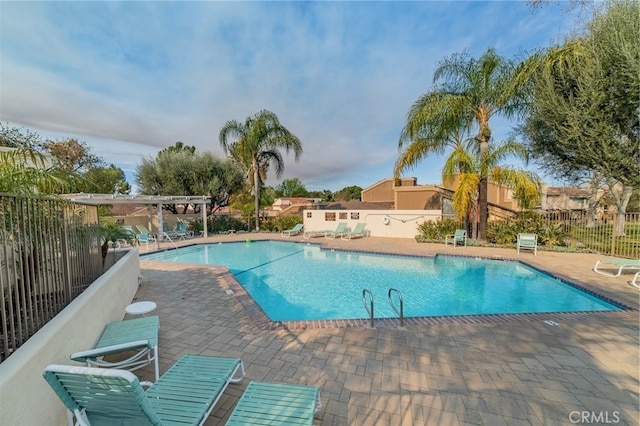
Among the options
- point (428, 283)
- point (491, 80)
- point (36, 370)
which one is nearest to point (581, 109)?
point (491, 80)

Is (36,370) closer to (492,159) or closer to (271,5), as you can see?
(271,5)

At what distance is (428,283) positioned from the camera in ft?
27.9

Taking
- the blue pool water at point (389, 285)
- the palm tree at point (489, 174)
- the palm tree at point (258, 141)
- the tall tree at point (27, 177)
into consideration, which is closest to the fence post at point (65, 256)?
the tall tree at point (27, 177)

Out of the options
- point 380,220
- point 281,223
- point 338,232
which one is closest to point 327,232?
point 338,232

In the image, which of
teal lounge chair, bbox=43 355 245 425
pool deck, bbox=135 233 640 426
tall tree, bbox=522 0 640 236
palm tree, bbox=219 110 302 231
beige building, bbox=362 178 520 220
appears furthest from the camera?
palm tree, bbox=219 110 302 231

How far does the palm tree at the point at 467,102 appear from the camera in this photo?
438 inches

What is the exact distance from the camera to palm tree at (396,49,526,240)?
11.1m

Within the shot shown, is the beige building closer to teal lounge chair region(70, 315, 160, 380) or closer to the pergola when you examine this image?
the pergola

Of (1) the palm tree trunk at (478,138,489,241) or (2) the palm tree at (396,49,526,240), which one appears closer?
(2) the palm tree at (396,49,526,240)

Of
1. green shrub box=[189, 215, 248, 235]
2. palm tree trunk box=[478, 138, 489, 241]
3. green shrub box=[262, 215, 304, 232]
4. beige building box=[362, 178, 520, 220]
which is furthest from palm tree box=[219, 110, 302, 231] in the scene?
palm tree trunk box=[478, 138, 489, 241]

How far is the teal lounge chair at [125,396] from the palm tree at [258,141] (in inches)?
659

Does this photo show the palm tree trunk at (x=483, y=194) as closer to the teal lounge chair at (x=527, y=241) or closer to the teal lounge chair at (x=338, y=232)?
the teal lounge chair at (x=527, y=241)

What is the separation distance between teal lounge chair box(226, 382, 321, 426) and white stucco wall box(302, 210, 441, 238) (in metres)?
14.3

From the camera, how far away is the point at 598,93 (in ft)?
23.9
